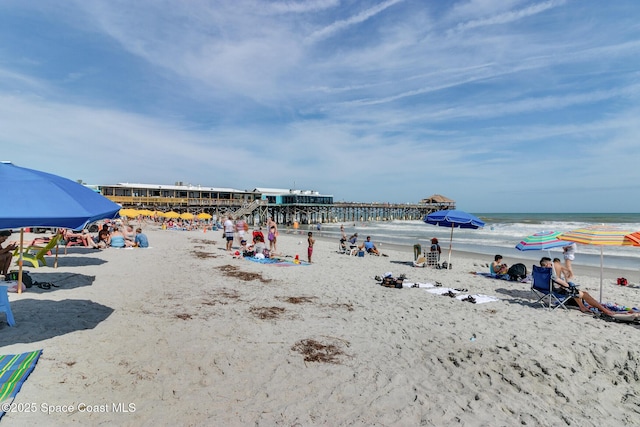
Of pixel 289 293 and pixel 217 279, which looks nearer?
pixel 289 293

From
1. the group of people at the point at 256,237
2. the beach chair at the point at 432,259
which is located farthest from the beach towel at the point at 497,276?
the group of people at the point at 256,237

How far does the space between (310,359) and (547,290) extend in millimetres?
5491

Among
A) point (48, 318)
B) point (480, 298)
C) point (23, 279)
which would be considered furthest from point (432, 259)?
point (23, 279)

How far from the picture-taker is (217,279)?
9367mm

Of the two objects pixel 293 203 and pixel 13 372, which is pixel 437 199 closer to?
pixel 293 203

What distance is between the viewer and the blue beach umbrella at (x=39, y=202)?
123 inches

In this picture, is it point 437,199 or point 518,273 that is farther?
point 437,199

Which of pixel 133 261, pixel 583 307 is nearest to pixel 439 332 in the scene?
pixel 583 307

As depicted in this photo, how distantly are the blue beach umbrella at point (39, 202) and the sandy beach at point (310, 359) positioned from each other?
1.64 m

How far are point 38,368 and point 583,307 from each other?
8.65 m

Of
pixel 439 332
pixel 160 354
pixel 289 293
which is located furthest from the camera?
pixel 289 293

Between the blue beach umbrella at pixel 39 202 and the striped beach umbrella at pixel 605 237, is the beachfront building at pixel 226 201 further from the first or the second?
the blue beach umbrella at pixel 39 202

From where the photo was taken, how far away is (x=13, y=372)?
3.60 metres

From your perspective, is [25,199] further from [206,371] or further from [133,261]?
[133,261]
